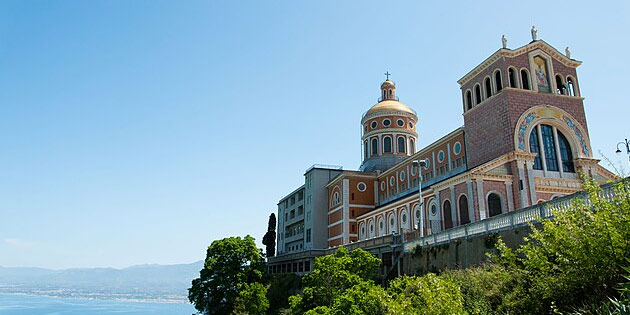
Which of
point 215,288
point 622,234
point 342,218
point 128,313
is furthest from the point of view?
point 128,313

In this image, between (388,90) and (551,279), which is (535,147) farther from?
(388,90)

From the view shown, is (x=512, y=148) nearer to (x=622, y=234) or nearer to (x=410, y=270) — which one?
(x=410, y=270)

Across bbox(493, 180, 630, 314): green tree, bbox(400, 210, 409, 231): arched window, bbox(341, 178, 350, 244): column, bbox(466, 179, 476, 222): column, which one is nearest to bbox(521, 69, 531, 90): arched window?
bbox(466, 179, 476, 222): column

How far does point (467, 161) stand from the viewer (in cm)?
3881

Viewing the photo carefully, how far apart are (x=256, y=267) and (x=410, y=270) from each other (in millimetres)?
21841

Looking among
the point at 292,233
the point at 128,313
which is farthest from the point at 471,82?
the point at 128,313

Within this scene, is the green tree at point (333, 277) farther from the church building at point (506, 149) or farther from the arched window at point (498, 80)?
the arched window at point (498, 80)

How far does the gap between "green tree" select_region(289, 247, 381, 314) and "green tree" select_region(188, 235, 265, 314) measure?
671 inches

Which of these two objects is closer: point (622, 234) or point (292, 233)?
point (622, 234)

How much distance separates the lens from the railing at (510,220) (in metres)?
15.2

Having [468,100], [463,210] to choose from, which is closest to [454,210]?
[463,210]

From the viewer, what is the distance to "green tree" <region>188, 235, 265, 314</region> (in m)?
42.8

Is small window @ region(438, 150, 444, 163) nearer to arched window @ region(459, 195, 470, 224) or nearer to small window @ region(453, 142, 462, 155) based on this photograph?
small window @ region(453, 142, 462, 155)

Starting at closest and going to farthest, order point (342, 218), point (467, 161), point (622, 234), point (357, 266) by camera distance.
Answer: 1. point (622, 234)
2. point (357, 266)
3. point (467, 161)
4. point (342, 218)
